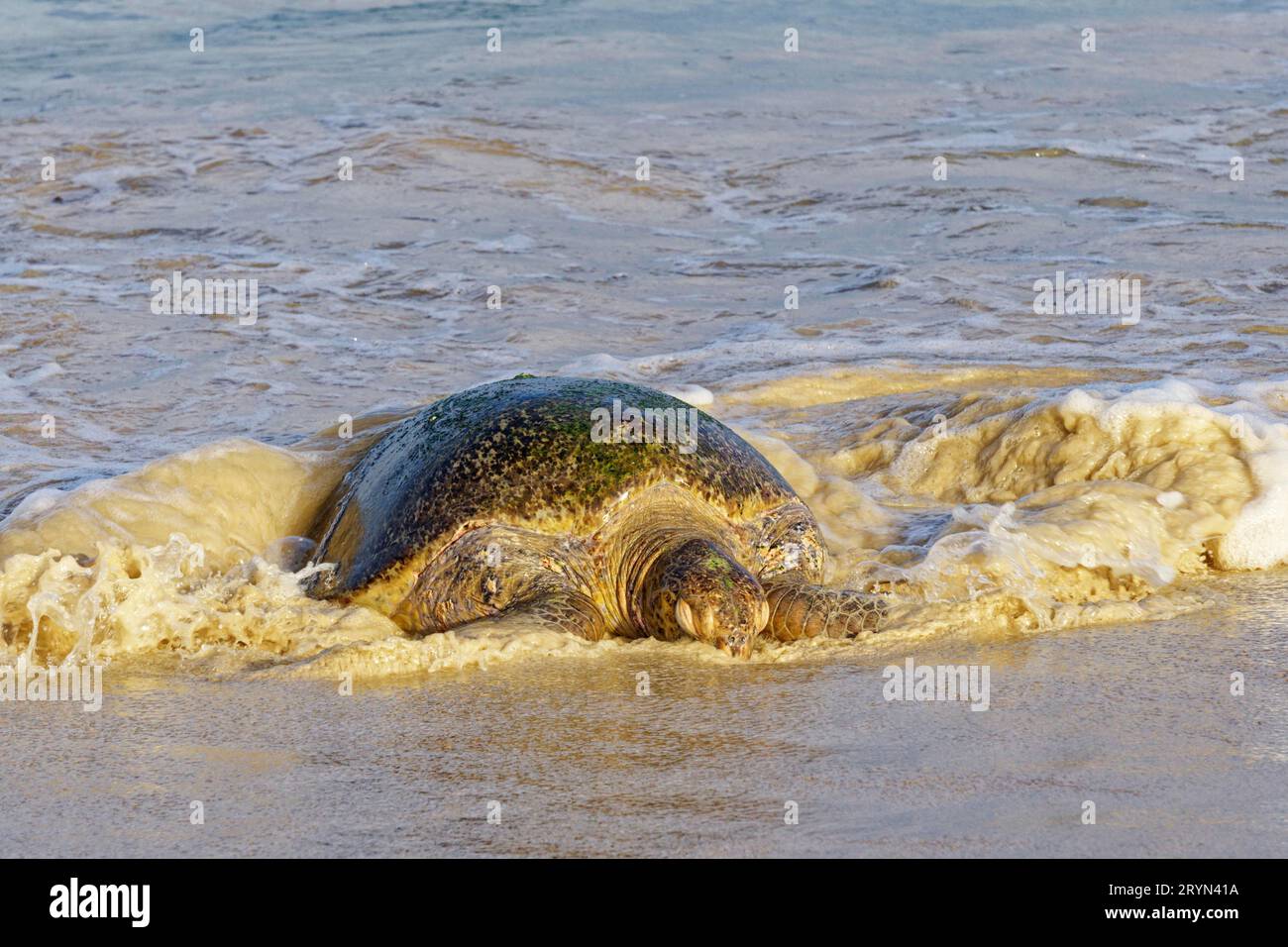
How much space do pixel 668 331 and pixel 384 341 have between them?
5.07 feet

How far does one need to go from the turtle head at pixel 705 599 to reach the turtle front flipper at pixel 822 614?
74mm

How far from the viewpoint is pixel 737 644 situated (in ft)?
13.1

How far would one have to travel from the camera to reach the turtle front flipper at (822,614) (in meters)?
4.12

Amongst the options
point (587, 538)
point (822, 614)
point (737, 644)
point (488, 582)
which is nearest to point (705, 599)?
point (737, 644)

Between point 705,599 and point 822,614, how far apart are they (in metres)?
0.37

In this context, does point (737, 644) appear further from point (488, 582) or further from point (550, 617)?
point (488, 582)

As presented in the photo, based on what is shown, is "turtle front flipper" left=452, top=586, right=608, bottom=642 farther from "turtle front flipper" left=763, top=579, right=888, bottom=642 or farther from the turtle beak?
"turtle front flipper" left=763, top=579, right=888, bottom=642

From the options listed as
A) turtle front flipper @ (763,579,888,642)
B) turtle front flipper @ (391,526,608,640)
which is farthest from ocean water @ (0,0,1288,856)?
turtle front flipper @ (391,526,608,640)

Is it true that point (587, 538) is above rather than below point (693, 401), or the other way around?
below

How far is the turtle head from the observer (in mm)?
3990

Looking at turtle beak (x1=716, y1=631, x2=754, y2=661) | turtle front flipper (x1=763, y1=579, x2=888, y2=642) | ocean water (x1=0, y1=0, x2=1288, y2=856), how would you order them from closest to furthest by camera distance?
1. ocean water (x1=0, y1=0, x2=1288, y2=856)
2. turtle beak (x1=716, y1=631, x2=754, y2=661)
3. turtle front flipper (x1=763, y1=579, x2=888, y2=642)

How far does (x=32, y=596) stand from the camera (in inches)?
163

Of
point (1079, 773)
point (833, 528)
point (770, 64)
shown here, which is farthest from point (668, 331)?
point (770, 64)

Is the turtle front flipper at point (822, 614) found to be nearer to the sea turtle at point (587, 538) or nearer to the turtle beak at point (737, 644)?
the sea turtle at point (587, 538)
